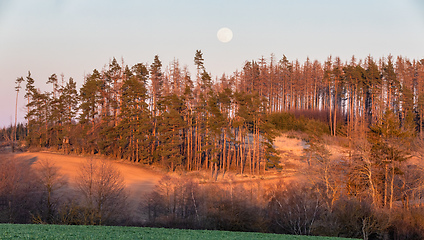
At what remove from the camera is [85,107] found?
70438 millimetres

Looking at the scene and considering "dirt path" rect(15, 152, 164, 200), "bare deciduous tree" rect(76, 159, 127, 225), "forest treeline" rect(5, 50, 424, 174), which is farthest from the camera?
"forest treeline" rect(5, 50, 424, 174)

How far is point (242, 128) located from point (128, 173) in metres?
23.4

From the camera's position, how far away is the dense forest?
39406mm

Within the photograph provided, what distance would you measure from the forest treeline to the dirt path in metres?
3.26

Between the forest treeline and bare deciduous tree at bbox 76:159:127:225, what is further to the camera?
the forest treeline

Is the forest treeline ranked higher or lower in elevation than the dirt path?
higher

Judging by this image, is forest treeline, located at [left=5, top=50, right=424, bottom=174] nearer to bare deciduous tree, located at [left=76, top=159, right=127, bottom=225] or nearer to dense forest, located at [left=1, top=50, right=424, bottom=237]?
dense forest, located at [left=1, top=50, right=424, bottom=237]

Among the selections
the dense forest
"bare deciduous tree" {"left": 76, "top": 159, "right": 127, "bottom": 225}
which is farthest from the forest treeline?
"bare deciduous tree" {"left": 76, "top": 159, "right": 127, "bottom": 225}

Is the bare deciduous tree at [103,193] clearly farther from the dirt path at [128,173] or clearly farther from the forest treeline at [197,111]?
the forest treeline at [197,111]

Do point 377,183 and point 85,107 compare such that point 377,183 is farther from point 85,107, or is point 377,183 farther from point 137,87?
point 85,107

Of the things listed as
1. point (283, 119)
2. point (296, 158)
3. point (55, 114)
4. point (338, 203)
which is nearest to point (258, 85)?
point (283, 119)

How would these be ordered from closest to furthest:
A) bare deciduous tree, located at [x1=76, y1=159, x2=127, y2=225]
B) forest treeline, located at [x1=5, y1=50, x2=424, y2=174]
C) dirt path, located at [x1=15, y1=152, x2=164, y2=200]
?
bare deciduous tree, located at [x1=76, y1=159, x2=127, y2=225]
dirt path, located at [x1=15, y1=152, x2=164, y2=200]
forest treeline, located at [x1=5, y1=50, x2=424, y2=174]

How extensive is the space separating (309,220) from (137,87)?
41854 mm

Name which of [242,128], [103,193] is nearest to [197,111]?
[242,128]
